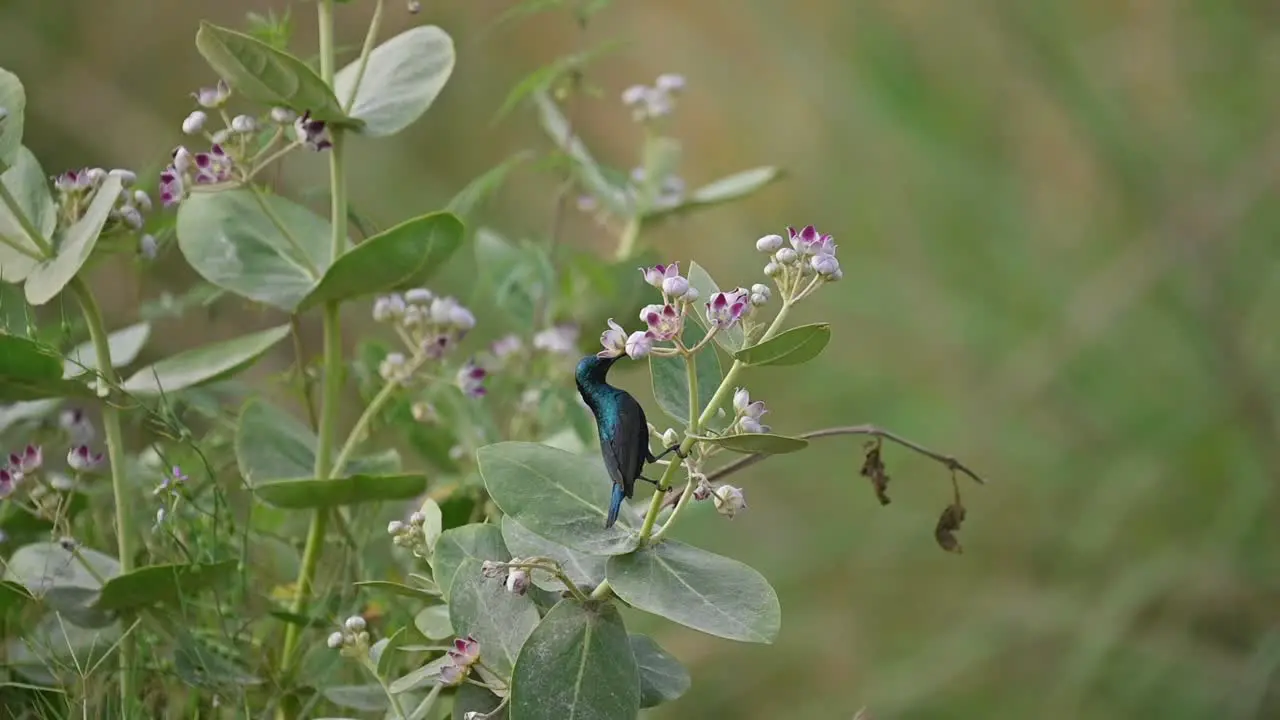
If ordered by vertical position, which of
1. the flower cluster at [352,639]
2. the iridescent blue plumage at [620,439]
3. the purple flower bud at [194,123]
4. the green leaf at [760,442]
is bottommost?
the flower cluster at [352,639]

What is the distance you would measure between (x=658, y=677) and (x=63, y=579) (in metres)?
0.23

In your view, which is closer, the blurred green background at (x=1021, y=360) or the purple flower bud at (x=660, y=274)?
the purple flower bud at (x=660, y=274)

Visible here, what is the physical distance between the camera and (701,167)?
1928 millimetres

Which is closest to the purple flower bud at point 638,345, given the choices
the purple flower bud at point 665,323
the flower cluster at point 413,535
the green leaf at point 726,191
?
the purple flower bud at point 665,323

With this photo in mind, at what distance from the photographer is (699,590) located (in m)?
0.38

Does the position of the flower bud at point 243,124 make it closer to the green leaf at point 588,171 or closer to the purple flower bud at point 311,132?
the purple flower bud at point 311,132

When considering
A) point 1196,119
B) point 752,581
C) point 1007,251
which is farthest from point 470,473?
point 1196,119

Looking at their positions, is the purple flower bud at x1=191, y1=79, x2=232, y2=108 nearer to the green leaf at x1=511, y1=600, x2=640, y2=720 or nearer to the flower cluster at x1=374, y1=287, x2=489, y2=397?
the flower cluster at x1=374, y1=287, x2=489, y2=397

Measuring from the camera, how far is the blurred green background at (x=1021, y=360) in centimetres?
125

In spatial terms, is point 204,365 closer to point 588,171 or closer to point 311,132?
point 311,132

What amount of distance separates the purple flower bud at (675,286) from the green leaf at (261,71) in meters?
0.16

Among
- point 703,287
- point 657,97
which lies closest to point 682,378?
point 703,287

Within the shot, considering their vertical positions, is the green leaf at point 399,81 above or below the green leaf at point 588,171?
above

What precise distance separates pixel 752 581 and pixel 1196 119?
1.26 meters
